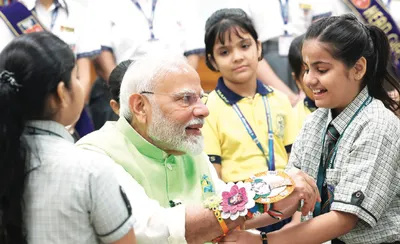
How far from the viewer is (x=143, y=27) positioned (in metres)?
4.27

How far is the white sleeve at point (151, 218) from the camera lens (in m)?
1.86

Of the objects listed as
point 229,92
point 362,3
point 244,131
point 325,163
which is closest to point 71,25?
point 229,92

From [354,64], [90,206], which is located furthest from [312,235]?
[90,206]

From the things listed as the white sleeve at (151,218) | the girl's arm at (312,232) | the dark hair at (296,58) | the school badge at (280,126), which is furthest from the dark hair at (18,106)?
the dark hair at (296,58)

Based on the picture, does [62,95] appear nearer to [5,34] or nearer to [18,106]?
[18,106]

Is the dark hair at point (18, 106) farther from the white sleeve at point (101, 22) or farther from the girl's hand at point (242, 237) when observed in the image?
the white sleeve at point (101, 22)

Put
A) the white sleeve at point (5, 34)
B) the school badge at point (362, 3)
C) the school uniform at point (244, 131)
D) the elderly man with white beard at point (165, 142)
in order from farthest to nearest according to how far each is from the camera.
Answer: the school badge at point (362, 3), the white sleeve at point (5, 34), the school uniform at point (244, 131), the elderly man with white beard at point (165, 142)

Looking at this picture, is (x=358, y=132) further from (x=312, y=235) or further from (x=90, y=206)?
(x=90, y=206)

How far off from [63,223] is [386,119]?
3.63 ft

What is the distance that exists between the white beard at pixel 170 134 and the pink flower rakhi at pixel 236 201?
0.71 ft

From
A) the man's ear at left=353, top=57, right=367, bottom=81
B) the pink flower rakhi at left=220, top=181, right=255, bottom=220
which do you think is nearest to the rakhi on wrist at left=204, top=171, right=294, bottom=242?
the pink flower rakhi at left=220, top=181, right=255, bottom=220

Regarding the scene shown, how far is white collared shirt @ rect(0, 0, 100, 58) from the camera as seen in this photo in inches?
159

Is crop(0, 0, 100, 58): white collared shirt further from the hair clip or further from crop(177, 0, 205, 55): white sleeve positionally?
the hair clip

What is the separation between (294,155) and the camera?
7.63ft
